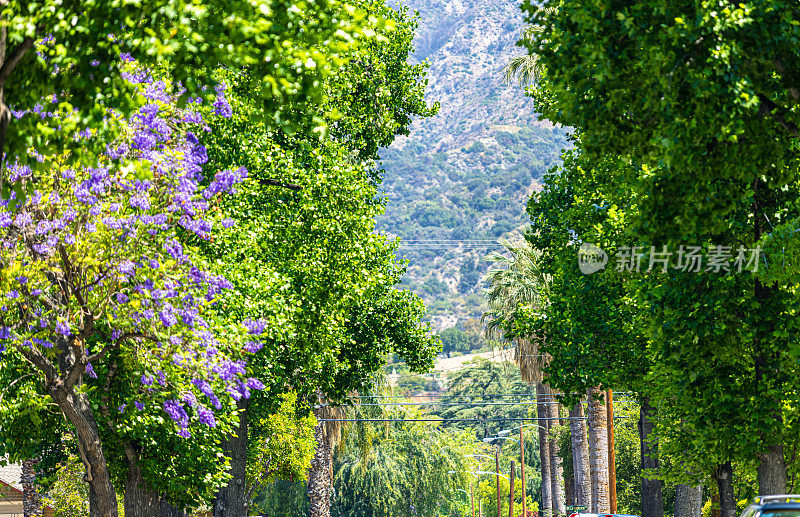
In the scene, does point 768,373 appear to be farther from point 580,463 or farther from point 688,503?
point 580,463

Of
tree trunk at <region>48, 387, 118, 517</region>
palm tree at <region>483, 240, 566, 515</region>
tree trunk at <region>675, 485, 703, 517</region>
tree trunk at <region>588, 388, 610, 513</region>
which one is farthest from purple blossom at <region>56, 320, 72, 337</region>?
palm tree at <region>483, 240, 566, 515</region>

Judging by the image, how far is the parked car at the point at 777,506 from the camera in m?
10.7

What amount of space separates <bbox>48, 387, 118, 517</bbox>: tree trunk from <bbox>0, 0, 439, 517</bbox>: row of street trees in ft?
0.12

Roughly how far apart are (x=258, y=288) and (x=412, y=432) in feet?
117

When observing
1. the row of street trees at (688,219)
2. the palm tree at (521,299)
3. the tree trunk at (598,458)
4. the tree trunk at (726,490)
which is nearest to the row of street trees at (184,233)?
the row of street trees at (688,219)

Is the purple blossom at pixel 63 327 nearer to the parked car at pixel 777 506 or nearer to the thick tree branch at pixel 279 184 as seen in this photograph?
the thick tree branch at pixel 279 184

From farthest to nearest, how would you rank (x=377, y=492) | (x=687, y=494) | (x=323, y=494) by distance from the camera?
(x=377, y=492) → (x=323, y=494) → (x=687, y=494)

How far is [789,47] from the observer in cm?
986

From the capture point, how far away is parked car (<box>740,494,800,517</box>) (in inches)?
422

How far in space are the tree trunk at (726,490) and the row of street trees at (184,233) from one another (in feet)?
28.9

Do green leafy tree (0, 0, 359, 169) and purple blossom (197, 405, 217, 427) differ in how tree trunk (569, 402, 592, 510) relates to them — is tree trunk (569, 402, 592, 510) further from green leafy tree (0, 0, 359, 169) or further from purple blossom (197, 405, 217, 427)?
green leafy tree (0, 0, 359, 169)

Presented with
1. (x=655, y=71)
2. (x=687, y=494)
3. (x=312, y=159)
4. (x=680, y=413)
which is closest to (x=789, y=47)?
(x=655, y=71)

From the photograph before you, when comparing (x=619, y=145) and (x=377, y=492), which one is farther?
(x=377, y=492)

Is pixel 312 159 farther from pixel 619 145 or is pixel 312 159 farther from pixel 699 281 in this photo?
pixel 619 145
